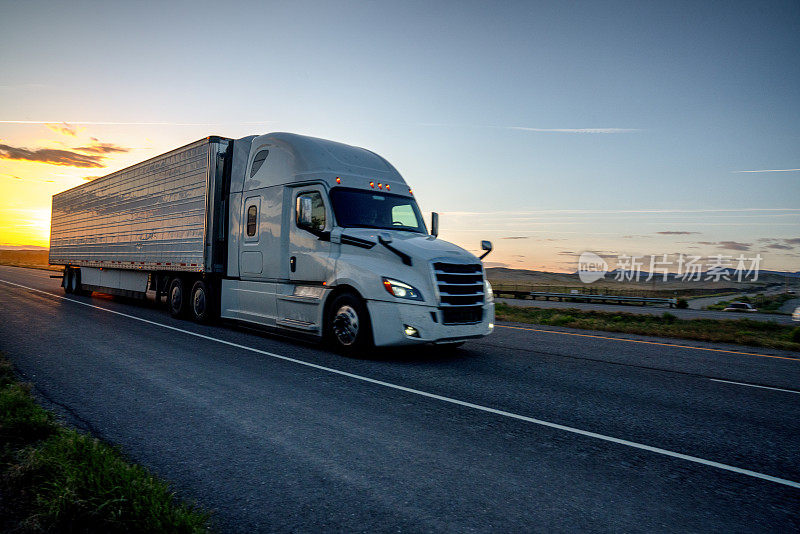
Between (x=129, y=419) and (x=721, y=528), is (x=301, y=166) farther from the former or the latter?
(x=721, y=528)

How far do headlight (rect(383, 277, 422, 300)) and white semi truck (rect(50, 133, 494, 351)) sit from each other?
0.6 inches

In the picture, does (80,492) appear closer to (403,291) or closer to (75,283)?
(403,291)

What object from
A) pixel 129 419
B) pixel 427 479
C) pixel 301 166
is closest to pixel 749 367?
pixel 427 479

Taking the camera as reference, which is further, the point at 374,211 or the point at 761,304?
the point at 761,304

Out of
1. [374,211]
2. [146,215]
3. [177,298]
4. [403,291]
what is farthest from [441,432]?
[146,215]

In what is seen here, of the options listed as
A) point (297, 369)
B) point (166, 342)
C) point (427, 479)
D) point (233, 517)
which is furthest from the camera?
point (166, 342)

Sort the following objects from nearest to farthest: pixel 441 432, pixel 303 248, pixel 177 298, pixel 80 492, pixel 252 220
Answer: pixel 80 492 < pixel 441 432 < pixel 303 248 < pixel 252 220 < pixel 177 298

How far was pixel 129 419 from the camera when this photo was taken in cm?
495

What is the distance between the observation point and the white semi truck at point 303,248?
26.7 feet

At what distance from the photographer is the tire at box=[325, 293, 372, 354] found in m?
8.32

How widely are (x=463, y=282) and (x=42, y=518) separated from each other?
6.32 m

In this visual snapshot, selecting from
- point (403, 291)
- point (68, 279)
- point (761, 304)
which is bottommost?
point (761, 304)

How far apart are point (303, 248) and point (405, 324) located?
2636 mm

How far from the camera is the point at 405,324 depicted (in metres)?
7.93
